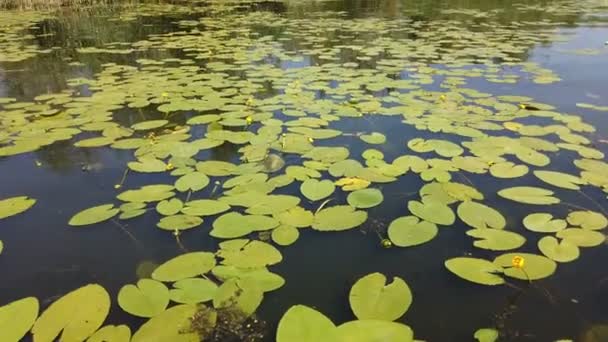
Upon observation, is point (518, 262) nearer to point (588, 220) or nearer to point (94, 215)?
point (588, 220)

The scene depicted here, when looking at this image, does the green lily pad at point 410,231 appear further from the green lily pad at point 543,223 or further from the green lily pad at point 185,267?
the green lily pad at point 185,267

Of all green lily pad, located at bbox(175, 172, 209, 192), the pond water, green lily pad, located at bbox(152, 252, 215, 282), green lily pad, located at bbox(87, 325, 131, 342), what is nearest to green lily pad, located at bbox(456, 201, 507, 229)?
the pond water

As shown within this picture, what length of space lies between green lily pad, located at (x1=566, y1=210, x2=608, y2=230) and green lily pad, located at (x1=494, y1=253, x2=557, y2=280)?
0.36 m

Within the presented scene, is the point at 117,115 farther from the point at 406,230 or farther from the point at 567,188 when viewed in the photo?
the point at 567,188

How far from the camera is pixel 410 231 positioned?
1747 millimetres

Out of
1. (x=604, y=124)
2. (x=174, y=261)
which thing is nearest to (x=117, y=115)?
(x=174, y=261)

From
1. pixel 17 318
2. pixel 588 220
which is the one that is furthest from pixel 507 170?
pixel 17 318

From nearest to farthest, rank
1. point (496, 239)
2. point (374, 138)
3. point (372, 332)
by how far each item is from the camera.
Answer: point (372, 332), point (496, 239), point (374, 138)

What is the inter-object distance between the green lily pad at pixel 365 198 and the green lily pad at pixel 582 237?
2.60ft

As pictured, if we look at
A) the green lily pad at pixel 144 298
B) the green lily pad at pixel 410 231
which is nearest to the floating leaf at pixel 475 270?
the green lily pad at pixel 410 231

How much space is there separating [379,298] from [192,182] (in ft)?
4.05

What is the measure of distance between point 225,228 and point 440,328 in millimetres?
955

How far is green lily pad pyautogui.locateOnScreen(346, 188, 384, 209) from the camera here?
6.48 feet

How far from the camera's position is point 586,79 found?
433 centimetres
